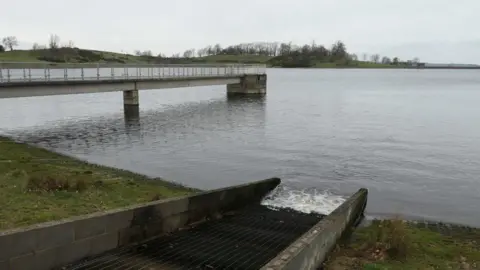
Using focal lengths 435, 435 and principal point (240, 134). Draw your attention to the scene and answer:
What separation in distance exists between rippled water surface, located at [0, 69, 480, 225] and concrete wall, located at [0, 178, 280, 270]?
18.0ft

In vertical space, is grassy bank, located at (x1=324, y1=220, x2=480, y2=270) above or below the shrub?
below

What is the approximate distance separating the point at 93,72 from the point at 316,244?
3460 centimetres

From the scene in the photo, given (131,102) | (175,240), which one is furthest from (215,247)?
(131,102)

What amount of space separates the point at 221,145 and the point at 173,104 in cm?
2718

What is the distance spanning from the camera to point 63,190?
12172mm

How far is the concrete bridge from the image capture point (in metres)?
31.5

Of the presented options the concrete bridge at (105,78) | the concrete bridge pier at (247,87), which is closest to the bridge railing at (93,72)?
the concrete bridge at (105,78)

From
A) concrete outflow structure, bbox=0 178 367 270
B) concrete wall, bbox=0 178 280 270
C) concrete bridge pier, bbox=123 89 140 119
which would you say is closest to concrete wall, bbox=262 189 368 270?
concrete outflow structure, bbox=0 178 367 270

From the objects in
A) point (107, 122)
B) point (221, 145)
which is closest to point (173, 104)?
point (107, 122)

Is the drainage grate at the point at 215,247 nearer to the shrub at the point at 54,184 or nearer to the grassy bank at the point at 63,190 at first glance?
the grassy bank at the point at 63,190

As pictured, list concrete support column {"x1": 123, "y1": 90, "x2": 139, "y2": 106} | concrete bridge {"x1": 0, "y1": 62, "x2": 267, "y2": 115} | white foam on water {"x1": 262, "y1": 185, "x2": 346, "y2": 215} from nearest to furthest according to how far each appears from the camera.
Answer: white foam on water {"x1": 262, "y1": 185, "x2": 346, "y2": 215} → concrete bridge {"x1": 0, "y1": 62, "x2": 267, "y2": 115} → concrete support column {"x1": 123, "y1": 90, "x2": 139, "y2": 106}

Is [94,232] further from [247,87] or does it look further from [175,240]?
[247,87]

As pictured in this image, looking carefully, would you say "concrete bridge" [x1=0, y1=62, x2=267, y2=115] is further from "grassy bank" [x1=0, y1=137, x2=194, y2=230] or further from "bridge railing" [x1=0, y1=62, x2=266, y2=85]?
"grassy bank" [x1=0, y1=137, x2=194, y2=230]

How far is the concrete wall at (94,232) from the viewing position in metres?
6.45
